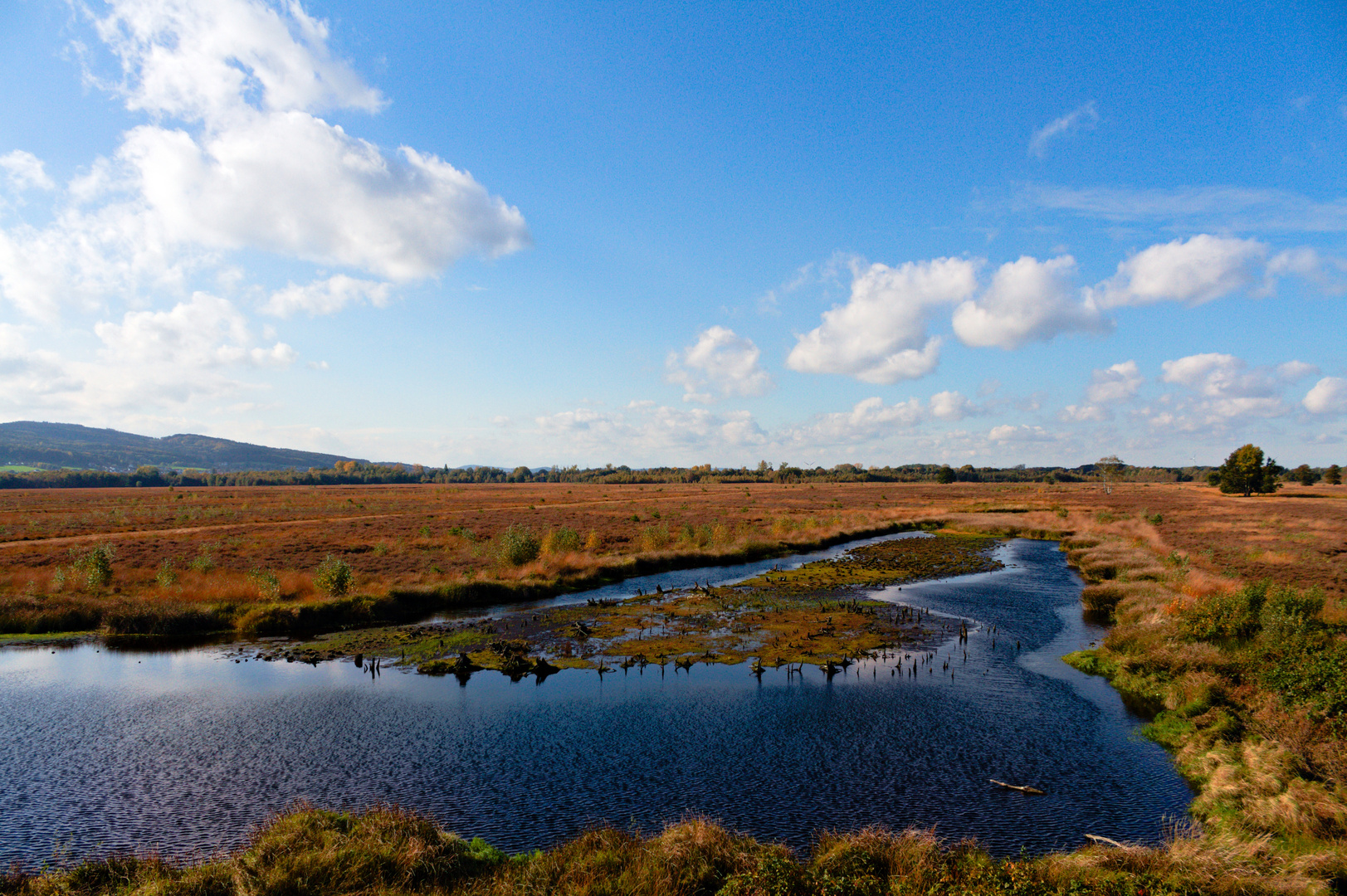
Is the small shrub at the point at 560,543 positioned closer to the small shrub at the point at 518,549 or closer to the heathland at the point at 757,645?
the heathland at the point at 757,645

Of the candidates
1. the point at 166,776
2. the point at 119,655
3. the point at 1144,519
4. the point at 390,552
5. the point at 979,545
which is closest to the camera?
the point at 166,776

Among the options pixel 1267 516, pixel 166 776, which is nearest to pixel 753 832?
pixel 166 776

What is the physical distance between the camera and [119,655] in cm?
2739

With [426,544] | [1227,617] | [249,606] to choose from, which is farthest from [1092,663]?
[426,544]

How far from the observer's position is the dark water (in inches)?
566

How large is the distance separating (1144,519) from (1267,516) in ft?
56.5

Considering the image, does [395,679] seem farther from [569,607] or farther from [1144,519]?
[1144,519]

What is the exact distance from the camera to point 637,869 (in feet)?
36.6

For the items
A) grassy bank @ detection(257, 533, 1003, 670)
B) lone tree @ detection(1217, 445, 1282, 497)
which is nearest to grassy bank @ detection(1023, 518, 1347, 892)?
grassy bank @ detection(257, 533, 1003, 670)

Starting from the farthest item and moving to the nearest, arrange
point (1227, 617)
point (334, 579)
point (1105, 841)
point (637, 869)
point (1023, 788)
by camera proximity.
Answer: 1. point (334, 579)
2. point (1227, 617)
3. point (1023, 788)
4. point (1105, 841)
5. point (637, 869)

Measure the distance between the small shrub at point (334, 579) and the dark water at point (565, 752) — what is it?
28.0 ft

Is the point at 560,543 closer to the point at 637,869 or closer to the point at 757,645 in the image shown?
the point at 757,645

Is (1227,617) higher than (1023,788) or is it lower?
higher

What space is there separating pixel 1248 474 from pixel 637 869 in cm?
15823
